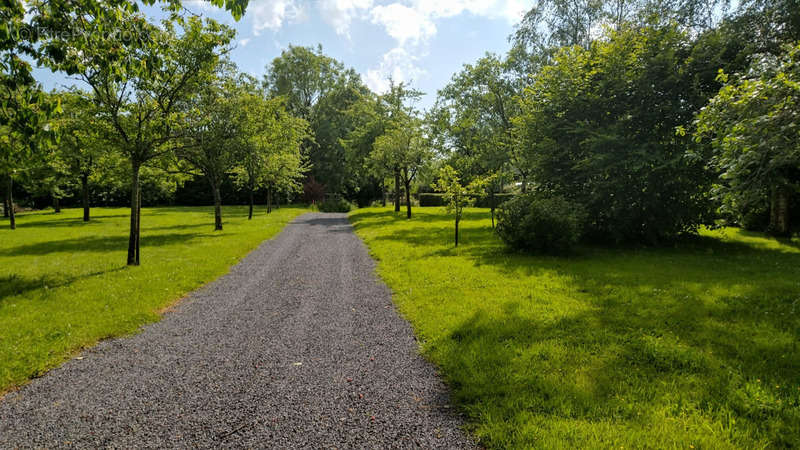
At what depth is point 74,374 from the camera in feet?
16.2

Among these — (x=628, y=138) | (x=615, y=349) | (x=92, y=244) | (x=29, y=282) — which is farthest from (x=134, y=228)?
(x=628, y=138)

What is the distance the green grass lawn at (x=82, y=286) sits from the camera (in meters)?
5.74

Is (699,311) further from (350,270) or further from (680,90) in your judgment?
(680,90)

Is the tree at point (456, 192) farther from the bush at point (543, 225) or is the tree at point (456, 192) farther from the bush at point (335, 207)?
the bush at point (335, 207)

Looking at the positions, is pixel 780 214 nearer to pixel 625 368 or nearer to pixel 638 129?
pixel 638 129

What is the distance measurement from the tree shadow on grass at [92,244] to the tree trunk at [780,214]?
27.5m

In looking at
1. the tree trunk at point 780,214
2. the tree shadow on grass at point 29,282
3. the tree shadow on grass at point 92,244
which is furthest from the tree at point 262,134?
the tree trunk at point 780,214

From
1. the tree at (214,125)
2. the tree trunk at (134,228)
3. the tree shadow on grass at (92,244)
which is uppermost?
the tree at (214,125)

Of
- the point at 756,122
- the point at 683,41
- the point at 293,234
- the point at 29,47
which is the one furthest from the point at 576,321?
the point at 293,234

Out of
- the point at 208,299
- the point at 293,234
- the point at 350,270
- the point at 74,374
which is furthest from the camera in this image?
the point at 293,234

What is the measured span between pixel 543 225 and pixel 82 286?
13.2 m

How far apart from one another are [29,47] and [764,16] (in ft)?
76.4

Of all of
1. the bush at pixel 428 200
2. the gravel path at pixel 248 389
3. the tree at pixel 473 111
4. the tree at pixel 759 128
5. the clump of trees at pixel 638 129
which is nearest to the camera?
the gravel path at pixel 248 389

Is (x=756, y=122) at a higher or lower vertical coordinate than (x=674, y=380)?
higher
